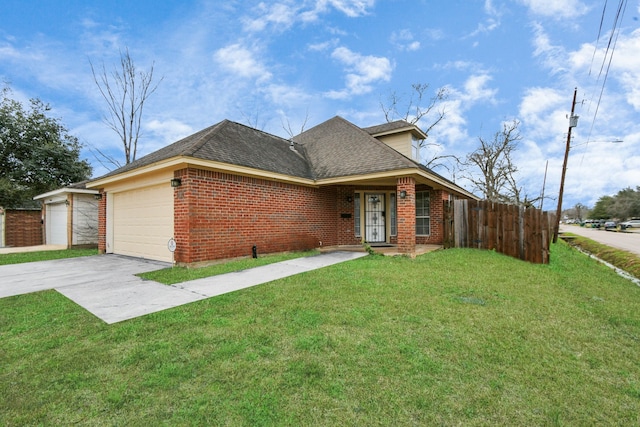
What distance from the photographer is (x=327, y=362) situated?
103 inches

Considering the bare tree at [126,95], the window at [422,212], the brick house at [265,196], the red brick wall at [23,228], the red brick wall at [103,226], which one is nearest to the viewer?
the brick house at [265,196]

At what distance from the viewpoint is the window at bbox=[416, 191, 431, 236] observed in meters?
11.9

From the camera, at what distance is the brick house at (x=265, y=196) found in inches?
286

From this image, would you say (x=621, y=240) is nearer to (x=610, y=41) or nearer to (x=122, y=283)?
(x=610, y=41)

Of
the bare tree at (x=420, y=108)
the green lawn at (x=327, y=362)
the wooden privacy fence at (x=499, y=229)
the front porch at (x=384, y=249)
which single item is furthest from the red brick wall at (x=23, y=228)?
the bare tree at (x=420, y=108)

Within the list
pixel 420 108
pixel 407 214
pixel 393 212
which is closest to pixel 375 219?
pixel 393 212

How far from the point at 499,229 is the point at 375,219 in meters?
4.33

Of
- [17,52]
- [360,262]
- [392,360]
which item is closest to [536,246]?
[360,262]

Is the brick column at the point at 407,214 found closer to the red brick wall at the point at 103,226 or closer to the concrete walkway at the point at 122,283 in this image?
the concrete walkway at the point at 122,283

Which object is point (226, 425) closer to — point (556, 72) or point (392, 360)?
point (392, 360)

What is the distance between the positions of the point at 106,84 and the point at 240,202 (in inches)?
773

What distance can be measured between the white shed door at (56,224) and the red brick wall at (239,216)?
11309 mm

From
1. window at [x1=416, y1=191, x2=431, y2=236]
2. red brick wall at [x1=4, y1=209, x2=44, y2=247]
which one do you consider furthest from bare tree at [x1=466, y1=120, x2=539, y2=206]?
red brick wall at [x1=4, y1=209, x2=44, y2=247]

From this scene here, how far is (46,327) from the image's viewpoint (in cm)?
343
